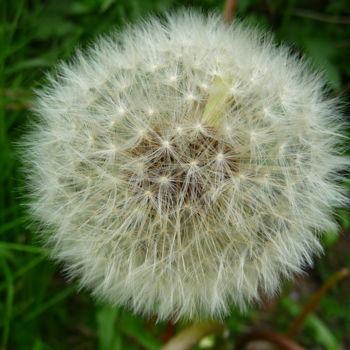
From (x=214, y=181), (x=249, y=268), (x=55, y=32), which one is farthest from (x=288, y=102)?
(x=55, y=32)

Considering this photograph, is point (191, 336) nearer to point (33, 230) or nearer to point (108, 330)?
point (108, 330)

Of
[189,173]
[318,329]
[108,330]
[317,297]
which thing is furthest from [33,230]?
[318,329]

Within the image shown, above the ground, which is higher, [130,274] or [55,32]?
[55,32]

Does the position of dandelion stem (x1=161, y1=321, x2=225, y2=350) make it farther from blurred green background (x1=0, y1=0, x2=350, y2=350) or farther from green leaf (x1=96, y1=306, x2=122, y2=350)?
green leaf (x1=96, y1=306, x2=122, y2=350)

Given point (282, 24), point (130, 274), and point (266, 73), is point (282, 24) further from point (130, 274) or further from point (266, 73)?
point (130, 274)

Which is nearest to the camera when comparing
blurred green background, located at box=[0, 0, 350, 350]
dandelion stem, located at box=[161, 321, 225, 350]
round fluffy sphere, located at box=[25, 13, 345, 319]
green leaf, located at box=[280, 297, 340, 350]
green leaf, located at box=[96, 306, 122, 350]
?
round fluffy sphere, located at box=[25, 13, 345, 319]

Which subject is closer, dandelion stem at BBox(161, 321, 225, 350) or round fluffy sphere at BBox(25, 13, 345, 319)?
round fluffy sphere at BBox(25, 13, 345, 319)

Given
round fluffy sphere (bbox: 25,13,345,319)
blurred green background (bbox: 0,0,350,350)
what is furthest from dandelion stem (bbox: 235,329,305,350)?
round fluffy sphere (bbox: 25,13,345,319)
